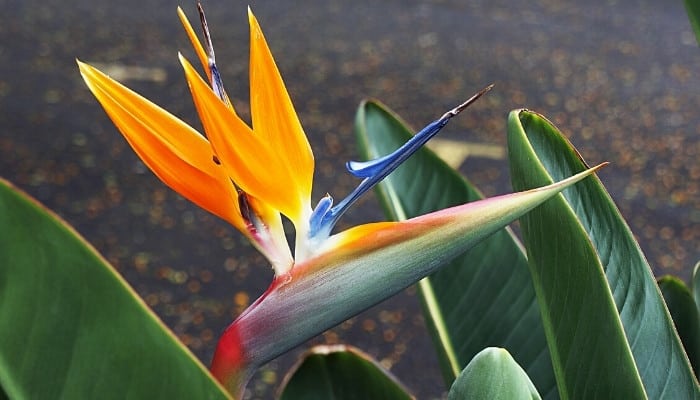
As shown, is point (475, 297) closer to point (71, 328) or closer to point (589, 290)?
point (589, 290)

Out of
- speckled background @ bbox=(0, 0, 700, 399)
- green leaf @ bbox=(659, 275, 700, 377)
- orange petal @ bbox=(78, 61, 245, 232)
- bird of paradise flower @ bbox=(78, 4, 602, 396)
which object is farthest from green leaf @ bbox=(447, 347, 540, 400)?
speckled background @ bbox=(0, 0, 700, 399)

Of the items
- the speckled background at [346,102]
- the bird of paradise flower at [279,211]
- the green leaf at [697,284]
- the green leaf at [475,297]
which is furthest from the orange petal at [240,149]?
the speckled background at [346,102]

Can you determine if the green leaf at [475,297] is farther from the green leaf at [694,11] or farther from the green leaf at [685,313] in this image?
the green leaf at [694,11]

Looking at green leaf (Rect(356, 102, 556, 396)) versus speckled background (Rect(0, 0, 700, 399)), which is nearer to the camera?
green leaf (Rect(356, 102, 556, 396))

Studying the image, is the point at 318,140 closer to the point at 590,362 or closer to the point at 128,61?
the point at 128,61

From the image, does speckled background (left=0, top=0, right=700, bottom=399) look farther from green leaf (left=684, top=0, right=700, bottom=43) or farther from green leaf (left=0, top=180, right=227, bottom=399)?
green leaf (left=0, top=180, right=227, bottom=399)

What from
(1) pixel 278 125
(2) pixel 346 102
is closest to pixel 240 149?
(1) pixel 278 125
